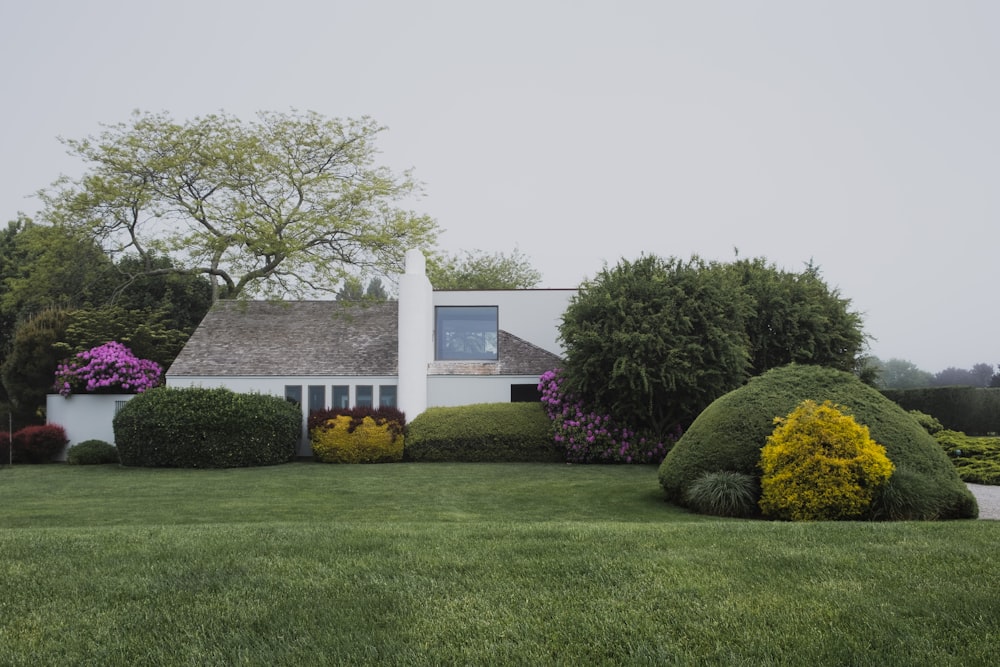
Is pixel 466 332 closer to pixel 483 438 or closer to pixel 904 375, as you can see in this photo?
pixel 483 438

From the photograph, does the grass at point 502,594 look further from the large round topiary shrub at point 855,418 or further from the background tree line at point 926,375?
the background tree line at point 926,375

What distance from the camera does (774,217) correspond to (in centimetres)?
2233

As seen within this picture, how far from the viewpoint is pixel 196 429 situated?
22.6 m

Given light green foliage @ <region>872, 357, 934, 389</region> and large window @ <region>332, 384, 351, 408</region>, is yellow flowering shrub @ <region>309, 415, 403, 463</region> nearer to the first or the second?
large window @ <region>332, 384, 351, 408</region>

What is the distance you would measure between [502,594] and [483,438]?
17.7 metres

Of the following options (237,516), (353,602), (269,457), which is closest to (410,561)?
(353,602)

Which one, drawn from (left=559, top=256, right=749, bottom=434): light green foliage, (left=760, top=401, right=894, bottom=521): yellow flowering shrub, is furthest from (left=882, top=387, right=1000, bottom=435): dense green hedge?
(left=760, top=401, right=894, bottom=521): yellow flowering shrub

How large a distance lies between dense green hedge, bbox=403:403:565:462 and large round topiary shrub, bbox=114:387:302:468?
4.29m

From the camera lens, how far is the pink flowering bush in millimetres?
27453

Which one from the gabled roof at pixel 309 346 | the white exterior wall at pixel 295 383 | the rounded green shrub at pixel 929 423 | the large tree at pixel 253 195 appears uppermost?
the large tree at pixel 253 195

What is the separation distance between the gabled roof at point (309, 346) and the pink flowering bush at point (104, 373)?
224 cm

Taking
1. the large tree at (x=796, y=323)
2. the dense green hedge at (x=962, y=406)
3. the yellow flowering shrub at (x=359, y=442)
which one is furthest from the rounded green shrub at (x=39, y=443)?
the dense green hedge at (x=962, y=406)

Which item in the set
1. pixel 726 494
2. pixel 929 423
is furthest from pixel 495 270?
pixel 726 494

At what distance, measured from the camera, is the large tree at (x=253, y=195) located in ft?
102
